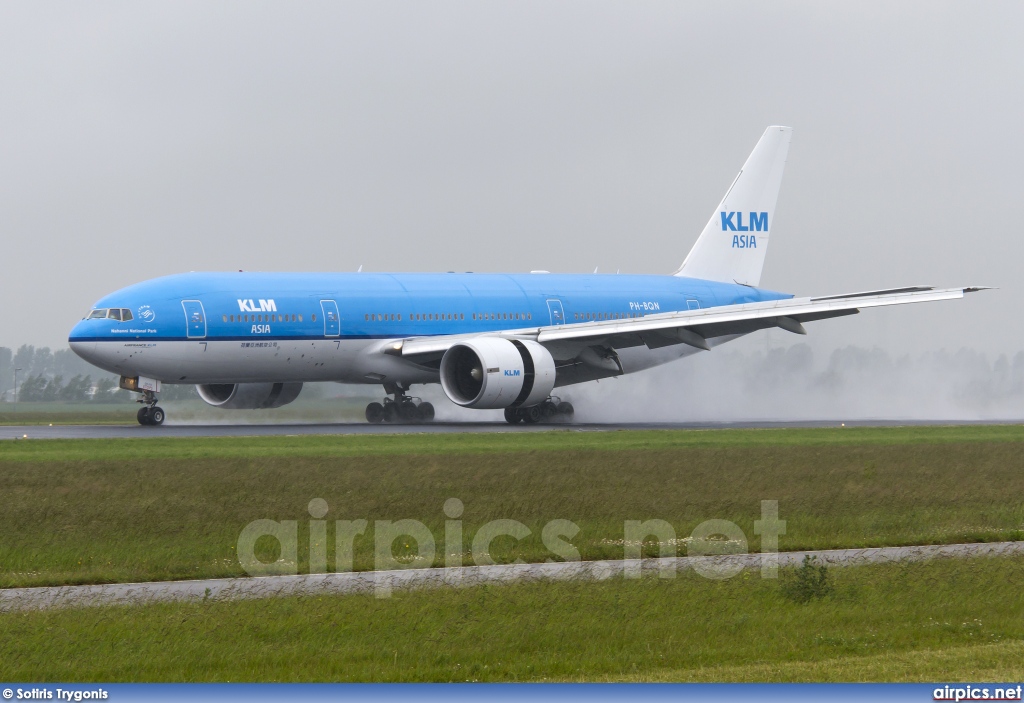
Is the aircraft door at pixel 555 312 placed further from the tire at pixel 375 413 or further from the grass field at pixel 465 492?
the grass field at pixel 465 492

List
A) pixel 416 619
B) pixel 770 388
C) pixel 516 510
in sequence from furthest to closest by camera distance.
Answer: pixel 770 388 → pixel 516 510 → pixel 416 619

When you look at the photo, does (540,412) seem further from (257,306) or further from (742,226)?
(742,226)

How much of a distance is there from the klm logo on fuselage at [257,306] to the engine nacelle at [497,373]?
498cm

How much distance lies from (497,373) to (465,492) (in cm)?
1548

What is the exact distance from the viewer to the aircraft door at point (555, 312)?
147 feet

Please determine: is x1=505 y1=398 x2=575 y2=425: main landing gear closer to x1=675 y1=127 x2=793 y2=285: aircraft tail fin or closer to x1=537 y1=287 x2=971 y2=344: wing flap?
x1=537 y1=287 x2=971 y2=344: wing flap

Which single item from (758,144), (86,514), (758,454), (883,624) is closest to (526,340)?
(758,454)

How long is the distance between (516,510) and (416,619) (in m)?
7.36

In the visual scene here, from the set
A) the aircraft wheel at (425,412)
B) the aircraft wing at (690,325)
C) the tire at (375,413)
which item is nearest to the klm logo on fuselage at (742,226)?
the aircraft wing at (690,325)

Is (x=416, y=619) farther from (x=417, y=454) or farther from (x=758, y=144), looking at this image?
(x=758, y=144)

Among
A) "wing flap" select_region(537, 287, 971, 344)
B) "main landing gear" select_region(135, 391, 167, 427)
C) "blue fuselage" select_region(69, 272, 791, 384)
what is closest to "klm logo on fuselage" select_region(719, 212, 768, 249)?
"blue fuselage" select_region(69, 272, 791, 384)

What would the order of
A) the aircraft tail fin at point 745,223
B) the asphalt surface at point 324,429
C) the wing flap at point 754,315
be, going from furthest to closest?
1. the aircraft tail fin at point 745,223
2. the wing flap at point 754,315
3. the asphalt surface at point 324,429

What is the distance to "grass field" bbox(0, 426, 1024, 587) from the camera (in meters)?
17.8

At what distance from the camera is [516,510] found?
20500 millimetres
